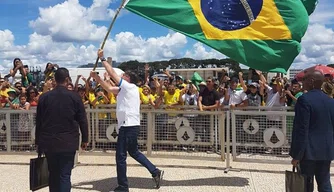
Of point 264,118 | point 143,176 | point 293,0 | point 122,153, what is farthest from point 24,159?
point 293,0

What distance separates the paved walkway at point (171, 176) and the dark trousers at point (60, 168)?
4.67 feet

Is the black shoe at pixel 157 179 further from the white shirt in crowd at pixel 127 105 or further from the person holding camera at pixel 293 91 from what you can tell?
the person holding camera at pixel 293 91

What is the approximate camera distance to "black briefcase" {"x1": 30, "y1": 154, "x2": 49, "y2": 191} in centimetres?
539

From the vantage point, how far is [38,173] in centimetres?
545

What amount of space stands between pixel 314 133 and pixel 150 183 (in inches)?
126

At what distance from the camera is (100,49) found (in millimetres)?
6148

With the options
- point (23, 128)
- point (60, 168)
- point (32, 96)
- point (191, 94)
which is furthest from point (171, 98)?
point (60, 168)

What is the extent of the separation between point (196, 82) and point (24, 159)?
4790 mm

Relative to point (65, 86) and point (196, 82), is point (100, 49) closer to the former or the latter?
point (65, 86)

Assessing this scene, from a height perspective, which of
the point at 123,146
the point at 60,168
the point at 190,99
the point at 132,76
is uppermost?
the point at 132,76

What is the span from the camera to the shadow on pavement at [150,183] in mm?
6668

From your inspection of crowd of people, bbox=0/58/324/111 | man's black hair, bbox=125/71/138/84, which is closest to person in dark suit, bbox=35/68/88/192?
man's black hair, bbox=125/71/138/84

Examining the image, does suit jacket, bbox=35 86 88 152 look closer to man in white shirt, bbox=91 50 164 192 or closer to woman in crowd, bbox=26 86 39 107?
man in white shirt, bbox=91 50 164 192

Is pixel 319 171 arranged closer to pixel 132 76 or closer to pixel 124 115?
pixel 124 115
